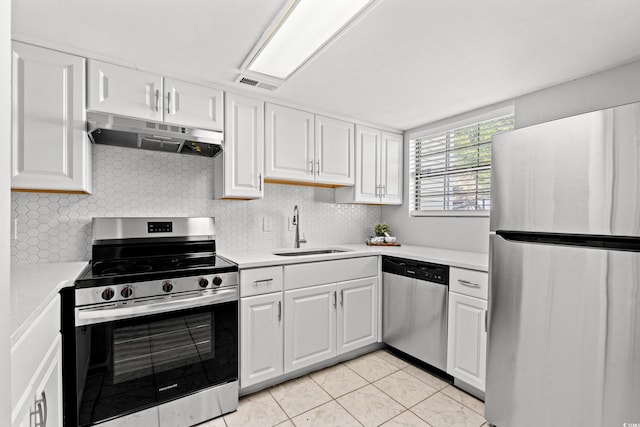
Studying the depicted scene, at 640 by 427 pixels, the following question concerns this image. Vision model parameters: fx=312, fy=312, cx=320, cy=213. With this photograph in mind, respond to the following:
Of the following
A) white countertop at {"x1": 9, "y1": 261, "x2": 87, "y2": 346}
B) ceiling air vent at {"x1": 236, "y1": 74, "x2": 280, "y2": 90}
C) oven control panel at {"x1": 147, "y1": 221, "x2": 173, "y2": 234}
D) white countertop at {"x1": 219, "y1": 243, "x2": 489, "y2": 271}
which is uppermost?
ceiling air vent at {"x1": 236, "y1": 74, "x2": 280, "y2": 90}

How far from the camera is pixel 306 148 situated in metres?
2.70

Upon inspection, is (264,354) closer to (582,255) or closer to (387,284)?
(387,284)

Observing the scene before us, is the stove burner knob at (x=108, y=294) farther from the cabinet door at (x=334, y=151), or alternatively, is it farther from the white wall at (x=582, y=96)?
the white wall at (x=582, y=96)

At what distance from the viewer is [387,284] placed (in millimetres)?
2711

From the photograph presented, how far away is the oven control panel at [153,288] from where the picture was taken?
1551mm

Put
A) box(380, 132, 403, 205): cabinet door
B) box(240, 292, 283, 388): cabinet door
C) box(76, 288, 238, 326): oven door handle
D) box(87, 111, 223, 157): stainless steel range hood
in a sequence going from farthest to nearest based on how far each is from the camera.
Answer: box(380, 132, 403, 205): cabinet door < box(240, 292, 283, 388): cabinet door < box(87, 111, 223, 157): stainless steel range hood < box(76, 288, 238, 326): oven door handle

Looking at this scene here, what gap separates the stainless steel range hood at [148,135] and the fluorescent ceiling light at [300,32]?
56 centimetres

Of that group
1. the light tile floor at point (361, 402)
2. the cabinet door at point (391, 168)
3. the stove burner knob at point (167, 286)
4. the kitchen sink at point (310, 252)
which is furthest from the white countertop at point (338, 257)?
the light tile floor at point (361, 402)

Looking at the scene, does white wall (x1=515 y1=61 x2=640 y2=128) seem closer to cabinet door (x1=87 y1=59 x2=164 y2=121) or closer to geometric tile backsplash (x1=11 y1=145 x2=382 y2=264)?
geometric tile backsplash (x1=11 y1=145 x2=382 y2=264)

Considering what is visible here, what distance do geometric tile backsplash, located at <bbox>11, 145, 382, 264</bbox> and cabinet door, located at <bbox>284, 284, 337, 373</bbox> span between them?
0.70 meters

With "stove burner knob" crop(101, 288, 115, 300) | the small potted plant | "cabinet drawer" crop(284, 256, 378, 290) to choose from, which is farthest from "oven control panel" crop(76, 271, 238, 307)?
the small potted plant

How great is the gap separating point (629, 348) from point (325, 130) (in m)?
2.35

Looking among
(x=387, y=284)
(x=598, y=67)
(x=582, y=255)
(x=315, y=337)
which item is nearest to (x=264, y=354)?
(x=315, y=337)

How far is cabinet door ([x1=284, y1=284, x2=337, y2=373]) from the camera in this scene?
224cm
